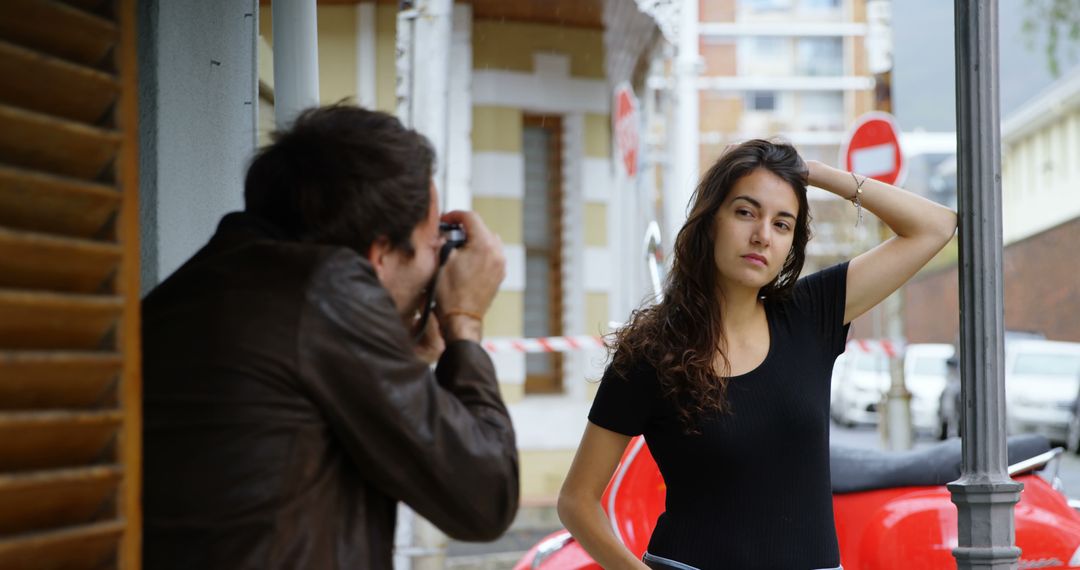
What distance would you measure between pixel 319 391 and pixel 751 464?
1141 millimetres

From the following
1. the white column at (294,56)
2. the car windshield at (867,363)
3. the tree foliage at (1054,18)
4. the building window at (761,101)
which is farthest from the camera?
the building window at (761,101)

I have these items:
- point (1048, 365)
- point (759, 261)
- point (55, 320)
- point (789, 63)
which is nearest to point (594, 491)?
point (759, 261)

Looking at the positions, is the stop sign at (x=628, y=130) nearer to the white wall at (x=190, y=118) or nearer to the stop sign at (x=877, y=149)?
the stop sign at (x=877, y=149)

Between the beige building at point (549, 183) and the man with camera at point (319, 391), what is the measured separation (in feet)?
25.8

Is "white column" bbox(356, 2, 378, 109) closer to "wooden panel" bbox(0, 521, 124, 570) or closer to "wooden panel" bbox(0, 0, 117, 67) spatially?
"wooden panel" bbox(0, 0, 117, 67)

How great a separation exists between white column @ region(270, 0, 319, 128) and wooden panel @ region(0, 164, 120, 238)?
1534mm

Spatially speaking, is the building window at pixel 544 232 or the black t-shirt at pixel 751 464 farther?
the building window at pixel 544 232

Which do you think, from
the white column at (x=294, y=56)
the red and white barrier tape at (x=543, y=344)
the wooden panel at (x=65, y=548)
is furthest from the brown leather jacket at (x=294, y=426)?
the red and white barrier tape at (x=543, y=344)

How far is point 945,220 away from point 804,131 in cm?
7629

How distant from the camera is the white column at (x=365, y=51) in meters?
7.62

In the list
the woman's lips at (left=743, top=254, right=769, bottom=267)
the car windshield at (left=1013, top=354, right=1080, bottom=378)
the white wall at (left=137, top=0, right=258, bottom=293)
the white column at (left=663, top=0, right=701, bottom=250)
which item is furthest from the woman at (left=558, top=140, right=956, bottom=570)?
the car windshield at (left=1013, top=354, right=1080, bottom=378)

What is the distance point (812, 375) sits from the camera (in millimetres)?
2660

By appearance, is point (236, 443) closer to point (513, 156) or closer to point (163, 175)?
point (163, 175)

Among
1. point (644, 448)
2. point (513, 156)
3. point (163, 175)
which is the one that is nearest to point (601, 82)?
point (513, 156)
